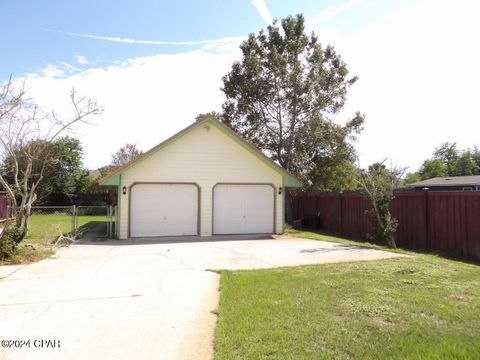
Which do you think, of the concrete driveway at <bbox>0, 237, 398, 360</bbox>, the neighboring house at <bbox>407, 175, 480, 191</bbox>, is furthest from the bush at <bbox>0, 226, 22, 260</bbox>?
the neighboring house at <bbox>407, 175, 480, 191</bbox>

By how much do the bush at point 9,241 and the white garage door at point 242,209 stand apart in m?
8.02

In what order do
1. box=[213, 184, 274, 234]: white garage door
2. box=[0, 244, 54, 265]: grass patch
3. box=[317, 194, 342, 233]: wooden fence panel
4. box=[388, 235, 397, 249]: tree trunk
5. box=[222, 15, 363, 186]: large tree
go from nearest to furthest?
box=[0, 244, 54, 265]: grass patch
box=[388, 235, 397, 249]: tree trunk
box=[213, 184, 274, 234]: white garage door
box=[317, 194, 342, 233]: wooden fence panel
box=[222, 15, 363, 186]: large tree

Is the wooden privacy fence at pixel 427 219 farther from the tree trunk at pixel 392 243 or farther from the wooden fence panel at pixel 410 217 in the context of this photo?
the tree trunk at pixel 392 243

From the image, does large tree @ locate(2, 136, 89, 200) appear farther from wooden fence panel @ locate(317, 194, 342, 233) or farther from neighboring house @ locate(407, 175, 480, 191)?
neighboring house @ locate(407, 175, 480, 191)

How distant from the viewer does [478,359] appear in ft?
13.8

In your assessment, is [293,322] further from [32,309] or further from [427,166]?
[427,166]

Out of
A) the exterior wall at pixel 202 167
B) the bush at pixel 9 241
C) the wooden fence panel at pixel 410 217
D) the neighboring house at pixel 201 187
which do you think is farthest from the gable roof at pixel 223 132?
the bush at pixel 9 241

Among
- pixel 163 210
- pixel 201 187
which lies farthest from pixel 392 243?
pixel 163 210

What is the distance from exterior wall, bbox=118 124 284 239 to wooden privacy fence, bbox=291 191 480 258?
12.3 ft

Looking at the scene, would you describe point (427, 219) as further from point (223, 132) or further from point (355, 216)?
point (223, 132)

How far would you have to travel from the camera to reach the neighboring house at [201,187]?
16.0 metres

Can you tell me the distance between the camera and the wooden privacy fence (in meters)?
11.7

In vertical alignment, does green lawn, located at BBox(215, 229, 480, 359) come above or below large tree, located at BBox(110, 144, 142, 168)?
below

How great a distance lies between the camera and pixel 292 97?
24.7 meters
